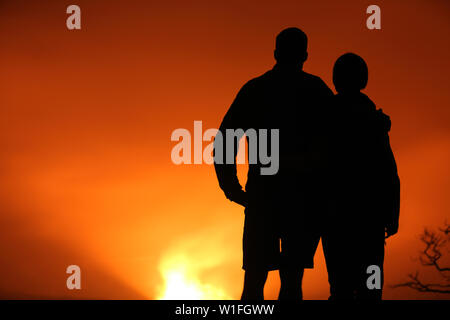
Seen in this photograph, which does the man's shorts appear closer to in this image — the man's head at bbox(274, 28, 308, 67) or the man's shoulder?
the man's shoulder

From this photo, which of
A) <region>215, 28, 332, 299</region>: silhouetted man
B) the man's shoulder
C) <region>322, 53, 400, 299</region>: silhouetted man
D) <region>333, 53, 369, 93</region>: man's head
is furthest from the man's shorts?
<region>333, 53, 369, 93</region>: man's head

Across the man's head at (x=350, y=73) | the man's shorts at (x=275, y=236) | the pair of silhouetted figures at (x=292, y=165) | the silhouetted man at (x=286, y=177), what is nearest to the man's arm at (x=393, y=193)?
the pair of silhouetted figures at (x=292, y=165)

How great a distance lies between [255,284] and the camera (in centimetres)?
475

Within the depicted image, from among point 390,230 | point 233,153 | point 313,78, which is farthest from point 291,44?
point 390,230

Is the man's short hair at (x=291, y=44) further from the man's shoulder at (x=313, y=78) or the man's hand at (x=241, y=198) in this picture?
the man's hand at (x=241, y=198)

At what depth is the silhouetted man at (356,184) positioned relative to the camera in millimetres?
5375

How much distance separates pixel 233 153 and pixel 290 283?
1232mm

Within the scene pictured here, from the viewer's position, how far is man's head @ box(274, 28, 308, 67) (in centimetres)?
472

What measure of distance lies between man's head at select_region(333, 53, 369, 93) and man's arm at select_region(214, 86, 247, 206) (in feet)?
3.64

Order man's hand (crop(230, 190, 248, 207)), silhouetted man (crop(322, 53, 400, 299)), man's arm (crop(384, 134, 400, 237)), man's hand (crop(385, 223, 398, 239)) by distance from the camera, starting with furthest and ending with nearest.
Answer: man's hand (crop(385, 223, 398, 239)), man's arm (crop(384, 134, 400, 237)), silhouetted man (crop(322, 53, 400, 299)), man's hand (crop(230, 190, 248, 207))
